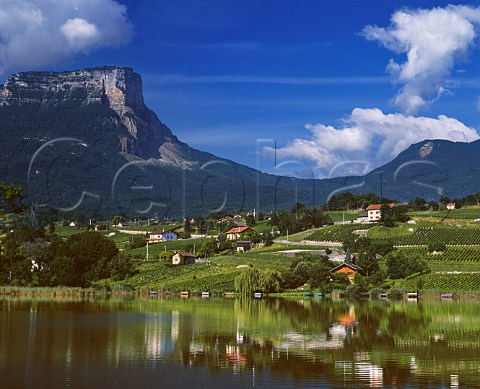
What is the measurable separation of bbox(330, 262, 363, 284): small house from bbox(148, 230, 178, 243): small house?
75.8 metres

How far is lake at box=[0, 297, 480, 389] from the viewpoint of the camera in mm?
28344

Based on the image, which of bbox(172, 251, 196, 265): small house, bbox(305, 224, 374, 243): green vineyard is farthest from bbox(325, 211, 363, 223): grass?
bbox(172, 251, 196, 265): small house

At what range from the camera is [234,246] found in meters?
138

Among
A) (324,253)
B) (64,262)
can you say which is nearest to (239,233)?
(324,253)

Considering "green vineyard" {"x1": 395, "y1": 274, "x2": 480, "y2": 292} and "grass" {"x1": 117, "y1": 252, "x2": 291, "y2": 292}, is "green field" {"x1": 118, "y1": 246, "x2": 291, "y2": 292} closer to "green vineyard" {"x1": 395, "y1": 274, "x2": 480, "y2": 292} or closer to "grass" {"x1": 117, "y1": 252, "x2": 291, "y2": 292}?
"grass" {"x1": 117, "y1": 252, "x2": 291, "y2": 292}

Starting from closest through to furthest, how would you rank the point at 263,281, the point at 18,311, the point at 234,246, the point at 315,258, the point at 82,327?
the point at 82,327 < the point at 18,311 < the point at 263,281 < the point at 315,258 < the point at 234,246

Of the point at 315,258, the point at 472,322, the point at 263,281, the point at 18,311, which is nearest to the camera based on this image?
the point at 472,322

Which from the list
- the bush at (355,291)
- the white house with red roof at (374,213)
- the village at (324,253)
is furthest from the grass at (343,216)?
the bush at (355,291)

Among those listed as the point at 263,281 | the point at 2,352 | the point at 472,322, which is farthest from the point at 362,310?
the point at 2,352

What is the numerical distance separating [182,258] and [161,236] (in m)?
46.2

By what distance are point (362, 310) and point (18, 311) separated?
98.9 ft

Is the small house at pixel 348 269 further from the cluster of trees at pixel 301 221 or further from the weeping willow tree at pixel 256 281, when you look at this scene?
the cluster of trees at pixel 301 221

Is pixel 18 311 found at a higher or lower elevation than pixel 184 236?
lower

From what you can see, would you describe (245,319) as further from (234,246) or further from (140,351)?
(234,246)
